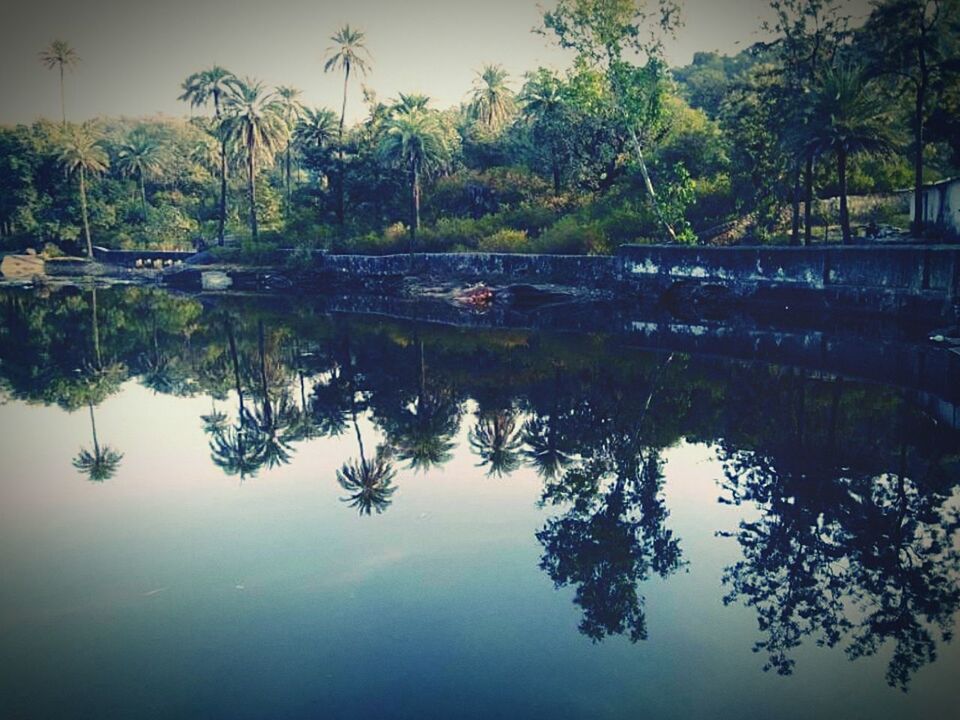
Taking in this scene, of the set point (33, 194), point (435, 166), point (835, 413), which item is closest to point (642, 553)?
point (835, 413)

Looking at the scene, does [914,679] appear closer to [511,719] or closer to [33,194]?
[511,719]

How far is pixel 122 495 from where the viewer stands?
12328mm

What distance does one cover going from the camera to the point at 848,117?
97.0 ft

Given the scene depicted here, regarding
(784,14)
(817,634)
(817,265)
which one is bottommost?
(817,634)

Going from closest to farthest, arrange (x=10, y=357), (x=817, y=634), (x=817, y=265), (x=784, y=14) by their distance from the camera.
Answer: (x=817, y=634)
(x=10, y=357)
(x=817, y=265)
(x=784, y=14)

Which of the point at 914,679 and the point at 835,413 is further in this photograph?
the point at 835,413

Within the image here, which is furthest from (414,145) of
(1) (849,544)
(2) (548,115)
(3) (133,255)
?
(1) (849,544)

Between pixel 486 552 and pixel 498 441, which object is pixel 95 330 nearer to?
pixel 498 441

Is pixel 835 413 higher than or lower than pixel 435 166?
lower

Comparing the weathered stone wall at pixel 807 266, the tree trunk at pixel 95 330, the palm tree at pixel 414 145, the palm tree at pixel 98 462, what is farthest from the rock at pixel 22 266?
the palm tree at pixel 98 462

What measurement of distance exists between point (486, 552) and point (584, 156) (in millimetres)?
45446

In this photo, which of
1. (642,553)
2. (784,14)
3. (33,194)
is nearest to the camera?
(642,553)

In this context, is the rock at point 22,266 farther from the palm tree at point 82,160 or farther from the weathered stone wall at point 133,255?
the weathered stone wall at point 133,255

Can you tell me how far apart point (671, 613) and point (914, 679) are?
7.53 ft
